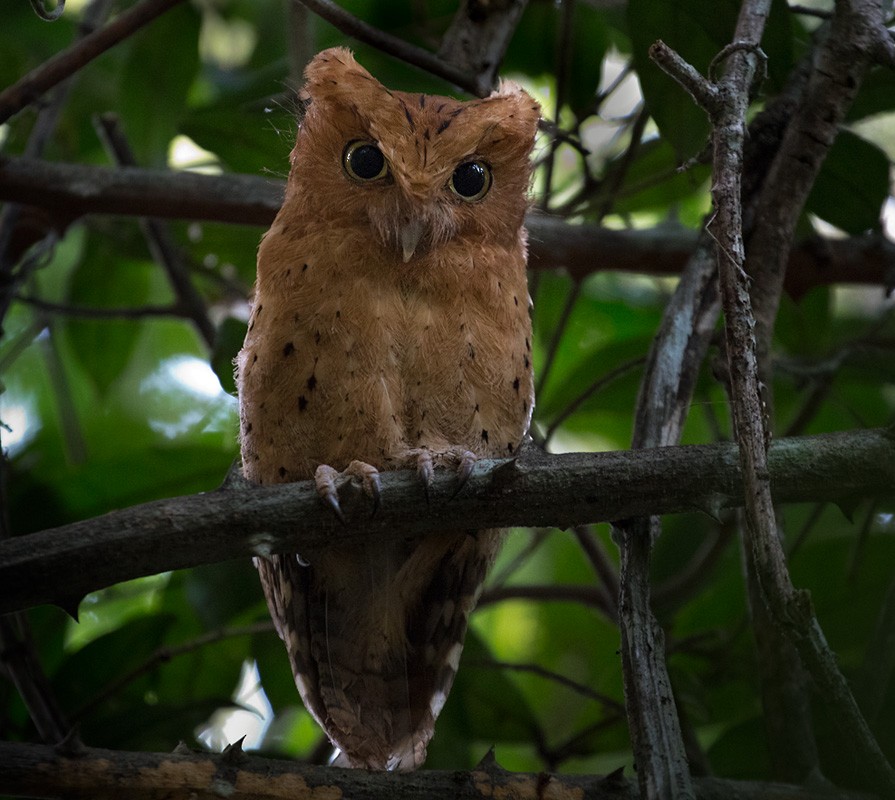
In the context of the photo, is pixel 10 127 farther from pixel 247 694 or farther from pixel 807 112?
pixel 807 112

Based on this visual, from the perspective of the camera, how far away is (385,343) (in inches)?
72.6

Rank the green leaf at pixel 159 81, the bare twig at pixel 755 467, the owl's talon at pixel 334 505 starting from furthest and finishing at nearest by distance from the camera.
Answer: the green leaf at pixel 159 81, the owl's talon at pixel 334 505, the bare twig at pixel 755 467

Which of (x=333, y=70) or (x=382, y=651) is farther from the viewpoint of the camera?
(x=382, y=651)

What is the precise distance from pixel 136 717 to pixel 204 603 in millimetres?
294

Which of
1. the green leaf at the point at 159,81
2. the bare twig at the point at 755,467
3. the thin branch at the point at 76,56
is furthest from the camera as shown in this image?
the green leaf at the point at 159,81

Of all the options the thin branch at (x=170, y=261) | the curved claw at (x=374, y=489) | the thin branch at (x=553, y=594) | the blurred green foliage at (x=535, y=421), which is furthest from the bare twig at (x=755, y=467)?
the thin branch at (x=170, y=261)

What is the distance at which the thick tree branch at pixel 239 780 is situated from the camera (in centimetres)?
134

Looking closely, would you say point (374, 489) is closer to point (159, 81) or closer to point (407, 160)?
point (407, 160)

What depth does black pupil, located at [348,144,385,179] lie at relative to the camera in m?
1.85

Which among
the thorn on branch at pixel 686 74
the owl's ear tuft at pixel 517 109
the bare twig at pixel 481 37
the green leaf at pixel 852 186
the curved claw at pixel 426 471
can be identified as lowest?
the curved claw at pixel 426 471

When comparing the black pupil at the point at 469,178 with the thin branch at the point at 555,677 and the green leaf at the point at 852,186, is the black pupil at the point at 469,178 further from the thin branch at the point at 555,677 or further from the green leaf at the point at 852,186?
the thin branch at the point at 555,677

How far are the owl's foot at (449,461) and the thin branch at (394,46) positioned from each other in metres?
0.86

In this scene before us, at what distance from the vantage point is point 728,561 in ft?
9.22

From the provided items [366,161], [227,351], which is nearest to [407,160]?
[366,161]
